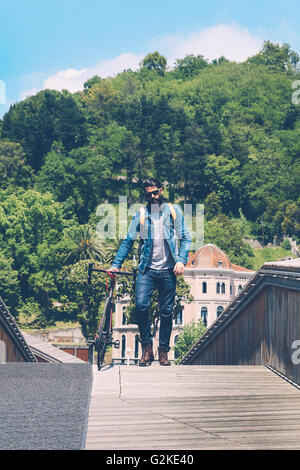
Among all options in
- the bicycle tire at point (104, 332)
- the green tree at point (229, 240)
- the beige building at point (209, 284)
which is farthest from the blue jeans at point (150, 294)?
the green tree at point (229, 240)

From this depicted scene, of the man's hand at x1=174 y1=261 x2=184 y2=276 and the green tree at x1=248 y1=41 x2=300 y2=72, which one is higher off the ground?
the green tree at x1=248 y1=41 x2=300 y2=72

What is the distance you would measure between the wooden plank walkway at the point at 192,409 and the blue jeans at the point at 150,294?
2.49 ft

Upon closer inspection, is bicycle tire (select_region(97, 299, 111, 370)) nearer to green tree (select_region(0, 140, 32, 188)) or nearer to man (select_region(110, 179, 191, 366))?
man (select_region(110, 179, 191, 366))

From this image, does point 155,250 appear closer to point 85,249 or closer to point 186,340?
point 186,340

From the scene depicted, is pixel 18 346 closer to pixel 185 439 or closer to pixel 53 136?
pixel 185 439

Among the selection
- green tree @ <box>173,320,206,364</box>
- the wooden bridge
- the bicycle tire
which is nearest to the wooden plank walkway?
the wooden bridge

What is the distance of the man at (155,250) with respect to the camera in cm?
883

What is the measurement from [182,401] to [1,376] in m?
3.09

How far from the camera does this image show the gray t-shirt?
29.1ft

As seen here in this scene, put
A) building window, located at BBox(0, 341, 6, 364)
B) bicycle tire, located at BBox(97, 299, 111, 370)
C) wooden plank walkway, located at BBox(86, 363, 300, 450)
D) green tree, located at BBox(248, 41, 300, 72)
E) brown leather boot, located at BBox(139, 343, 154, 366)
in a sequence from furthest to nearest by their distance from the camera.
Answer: green tree, located at BBox(248, 41, 300, 72), building window, located at BBox(0, 341, 6, 364), bicycle tire, located at BBox(97, 299, 111, 370), brown leather boot, located at BBox(139, 343, 154, 366), wooden plank walkway, located at BBox(86, 363, 300, 450)

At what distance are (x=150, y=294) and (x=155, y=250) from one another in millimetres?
579

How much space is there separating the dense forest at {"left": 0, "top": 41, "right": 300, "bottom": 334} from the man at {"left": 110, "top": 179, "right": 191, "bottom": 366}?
7378cm

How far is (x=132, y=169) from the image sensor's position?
117 meters

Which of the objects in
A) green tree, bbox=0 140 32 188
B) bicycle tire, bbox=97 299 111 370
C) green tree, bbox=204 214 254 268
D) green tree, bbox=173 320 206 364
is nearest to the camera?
bicycle tire, bbox=97 299 111 370
